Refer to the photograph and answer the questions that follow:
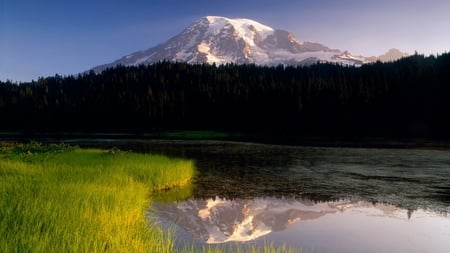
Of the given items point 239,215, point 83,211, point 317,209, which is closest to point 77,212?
point 83,211

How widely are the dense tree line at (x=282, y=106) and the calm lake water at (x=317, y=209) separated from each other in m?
73.3

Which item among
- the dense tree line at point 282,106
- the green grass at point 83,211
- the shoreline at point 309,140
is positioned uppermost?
the dense tree line at point 282,106

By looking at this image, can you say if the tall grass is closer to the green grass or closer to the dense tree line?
the green grass

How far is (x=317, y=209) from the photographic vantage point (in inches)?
797

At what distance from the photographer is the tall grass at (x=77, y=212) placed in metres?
9.97

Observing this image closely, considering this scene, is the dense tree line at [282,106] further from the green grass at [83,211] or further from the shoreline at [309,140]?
the green grass at [83,211]

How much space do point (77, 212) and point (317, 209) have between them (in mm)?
10695

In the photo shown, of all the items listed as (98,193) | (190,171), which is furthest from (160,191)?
(98,193)

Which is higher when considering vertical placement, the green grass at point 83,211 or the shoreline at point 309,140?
the green grass at point 83,211

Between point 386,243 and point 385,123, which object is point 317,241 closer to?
point 386,243

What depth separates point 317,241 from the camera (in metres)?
14.8

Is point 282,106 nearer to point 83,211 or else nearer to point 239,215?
point 239,215

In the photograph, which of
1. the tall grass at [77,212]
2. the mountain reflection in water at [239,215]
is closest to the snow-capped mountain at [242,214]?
the mountain reflection in water at [239,215]

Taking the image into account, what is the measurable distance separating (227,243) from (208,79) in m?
184
